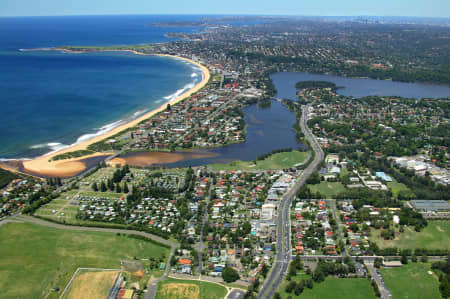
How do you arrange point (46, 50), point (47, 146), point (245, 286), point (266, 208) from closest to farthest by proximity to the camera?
point (245, 286) < point (266, 208) < point (47, 146) < point (46, 50)

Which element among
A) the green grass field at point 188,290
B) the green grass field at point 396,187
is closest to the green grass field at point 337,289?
the green grass field at point 188,290

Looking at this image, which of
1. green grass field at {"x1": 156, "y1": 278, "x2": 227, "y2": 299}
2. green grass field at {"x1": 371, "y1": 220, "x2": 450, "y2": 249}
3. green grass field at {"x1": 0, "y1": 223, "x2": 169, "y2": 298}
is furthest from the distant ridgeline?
green grass field at {"x1": 156, "y1": 278, "x2": 227, "y2": 299}

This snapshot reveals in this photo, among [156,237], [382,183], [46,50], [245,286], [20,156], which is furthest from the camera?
[46,50]

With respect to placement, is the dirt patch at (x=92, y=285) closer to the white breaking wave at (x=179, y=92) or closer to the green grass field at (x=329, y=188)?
the green grass field at (x=329, y=188)

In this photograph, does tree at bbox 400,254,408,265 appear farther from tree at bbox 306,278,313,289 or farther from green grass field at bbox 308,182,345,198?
green grass field at bbox 308,182,345,198

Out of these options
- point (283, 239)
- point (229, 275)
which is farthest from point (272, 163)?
point (229, 275)

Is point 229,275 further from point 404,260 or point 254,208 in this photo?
point 404,260

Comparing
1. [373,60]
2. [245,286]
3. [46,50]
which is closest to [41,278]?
[245,286]

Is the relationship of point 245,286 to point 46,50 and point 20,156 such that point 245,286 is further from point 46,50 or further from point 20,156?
point 46,50
